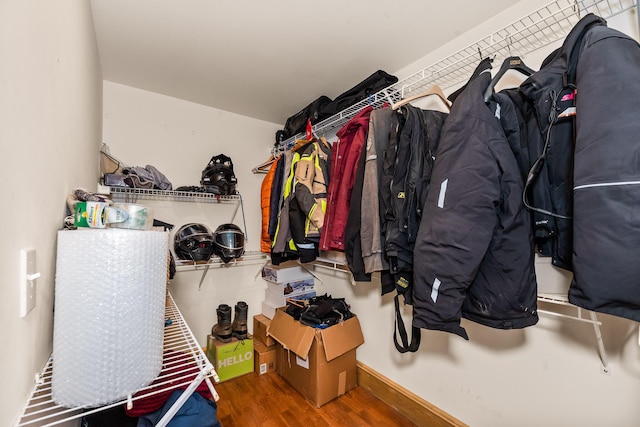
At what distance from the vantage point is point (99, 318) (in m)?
0.55

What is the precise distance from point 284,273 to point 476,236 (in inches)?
67.5

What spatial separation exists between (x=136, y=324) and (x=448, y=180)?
3.09 ft

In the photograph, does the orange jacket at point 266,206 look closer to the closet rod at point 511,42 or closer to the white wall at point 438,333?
the white wall at point 438,333

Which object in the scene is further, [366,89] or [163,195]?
[163,195]

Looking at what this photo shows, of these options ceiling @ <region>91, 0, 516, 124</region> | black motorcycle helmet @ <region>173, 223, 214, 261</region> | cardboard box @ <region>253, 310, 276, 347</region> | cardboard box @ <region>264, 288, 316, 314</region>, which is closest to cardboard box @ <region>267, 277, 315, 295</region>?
cardboard box @ <region>264, 288, 316, 314</region>

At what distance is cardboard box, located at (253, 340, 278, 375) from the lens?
6.79 ft

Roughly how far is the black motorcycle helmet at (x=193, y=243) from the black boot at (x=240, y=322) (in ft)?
1.72

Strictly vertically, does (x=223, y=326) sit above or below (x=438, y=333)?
below

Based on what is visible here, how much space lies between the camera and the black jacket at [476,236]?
2.72 feet

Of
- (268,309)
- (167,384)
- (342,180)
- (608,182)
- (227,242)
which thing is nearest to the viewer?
(608,182)

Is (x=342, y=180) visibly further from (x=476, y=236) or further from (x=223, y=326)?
(x=223, y=326)

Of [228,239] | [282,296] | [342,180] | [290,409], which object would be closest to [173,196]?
[228,239]

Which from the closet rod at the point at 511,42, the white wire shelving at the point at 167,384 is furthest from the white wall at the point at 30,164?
the closet rod at the point at 511,42

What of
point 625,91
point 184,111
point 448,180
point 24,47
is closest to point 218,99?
point 184,111
